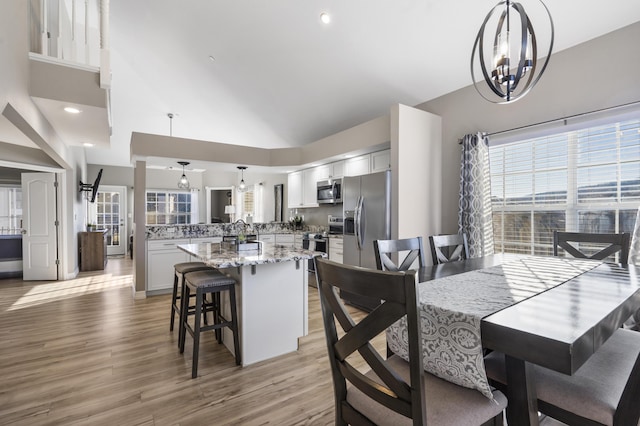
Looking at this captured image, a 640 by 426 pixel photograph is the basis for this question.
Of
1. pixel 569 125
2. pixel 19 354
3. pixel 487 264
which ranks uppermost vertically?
pixel 569 125

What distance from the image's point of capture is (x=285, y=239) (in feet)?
19.4

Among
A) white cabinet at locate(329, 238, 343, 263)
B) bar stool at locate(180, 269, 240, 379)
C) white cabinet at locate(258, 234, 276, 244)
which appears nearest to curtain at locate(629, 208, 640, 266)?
white cabinet at locate(329, 238, 343, 263)

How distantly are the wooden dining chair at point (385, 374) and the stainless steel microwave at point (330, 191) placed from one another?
393 cm

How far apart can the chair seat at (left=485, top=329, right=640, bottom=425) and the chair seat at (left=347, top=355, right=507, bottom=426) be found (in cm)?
24

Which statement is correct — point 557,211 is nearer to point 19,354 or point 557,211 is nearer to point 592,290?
point 592,290

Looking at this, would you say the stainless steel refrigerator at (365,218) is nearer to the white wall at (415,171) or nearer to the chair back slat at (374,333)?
the white wall at (415,171)

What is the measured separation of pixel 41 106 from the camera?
2.88m

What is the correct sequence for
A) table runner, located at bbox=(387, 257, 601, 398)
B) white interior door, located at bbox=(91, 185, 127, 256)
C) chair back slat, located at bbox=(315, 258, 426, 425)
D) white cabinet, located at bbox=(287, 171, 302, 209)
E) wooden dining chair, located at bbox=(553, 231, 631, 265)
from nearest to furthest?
chair back slat, located at bbox=(315, 258, 426, 425)
table runner, located at bbox=(387, 257, 601, 398)
wooden dining chair, located at bbox=(553, 231, 631, 265)
white cabinet, located at bbox=(287, 171, 302, 209)
white interior door, located at bbox=(91, 185, 127, 256)

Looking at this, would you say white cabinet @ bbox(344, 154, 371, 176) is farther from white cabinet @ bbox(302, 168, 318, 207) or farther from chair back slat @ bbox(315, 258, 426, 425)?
chair back slat @ bbox(315, 258, 426, 425)

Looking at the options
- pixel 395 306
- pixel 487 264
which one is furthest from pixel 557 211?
pixel 395 306

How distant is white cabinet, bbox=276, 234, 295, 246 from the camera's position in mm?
5859

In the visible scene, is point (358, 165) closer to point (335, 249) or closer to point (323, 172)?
point (323, 172)

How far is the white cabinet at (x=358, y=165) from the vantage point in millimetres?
4434

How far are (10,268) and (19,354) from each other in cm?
471
